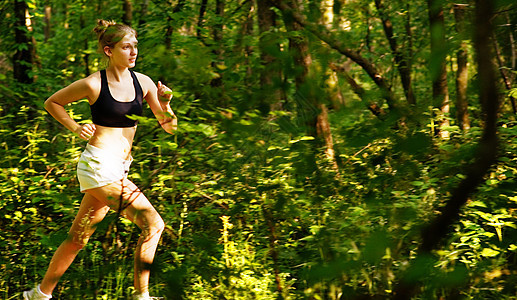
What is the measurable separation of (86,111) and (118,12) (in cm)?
320

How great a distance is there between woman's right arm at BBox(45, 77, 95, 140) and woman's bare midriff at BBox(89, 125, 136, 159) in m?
0.05

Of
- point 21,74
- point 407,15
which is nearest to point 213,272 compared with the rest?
point 407,15

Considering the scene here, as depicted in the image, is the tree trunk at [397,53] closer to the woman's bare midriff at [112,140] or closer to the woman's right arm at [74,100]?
the woman's bare midriff at [112,140]

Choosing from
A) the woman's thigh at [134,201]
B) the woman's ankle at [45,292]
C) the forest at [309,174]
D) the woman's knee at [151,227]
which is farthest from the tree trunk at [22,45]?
the woman's knee at [151,227]

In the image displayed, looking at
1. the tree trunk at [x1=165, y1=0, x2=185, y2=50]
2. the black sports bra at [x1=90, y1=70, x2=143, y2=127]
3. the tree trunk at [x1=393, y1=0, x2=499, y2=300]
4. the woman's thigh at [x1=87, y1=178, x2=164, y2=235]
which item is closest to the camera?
the tree trunk at [x1=393, y1=0, x2=499, y2=300]

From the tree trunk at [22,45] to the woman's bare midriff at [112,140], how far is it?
5.35 meters

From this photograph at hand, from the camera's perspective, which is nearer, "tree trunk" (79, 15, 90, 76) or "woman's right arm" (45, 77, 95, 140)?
"woman's right arm" (45, 77, 95, 140)

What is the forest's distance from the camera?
1.83 m

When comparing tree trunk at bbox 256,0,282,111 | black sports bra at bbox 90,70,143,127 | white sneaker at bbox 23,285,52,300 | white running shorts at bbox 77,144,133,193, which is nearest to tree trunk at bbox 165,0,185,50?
black sports bra at bbox 90,70,143,127

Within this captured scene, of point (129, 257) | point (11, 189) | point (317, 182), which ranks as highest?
point (317, 182)

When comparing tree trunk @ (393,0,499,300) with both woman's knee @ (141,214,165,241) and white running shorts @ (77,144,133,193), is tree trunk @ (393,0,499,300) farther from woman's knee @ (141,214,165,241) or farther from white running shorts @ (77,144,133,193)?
white running shorts @ (77,144,133,193)

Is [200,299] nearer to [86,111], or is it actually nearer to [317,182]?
[317,182]

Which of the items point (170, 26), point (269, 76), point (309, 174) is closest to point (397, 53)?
point (170, 26)

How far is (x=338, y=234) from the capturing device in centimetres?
273
